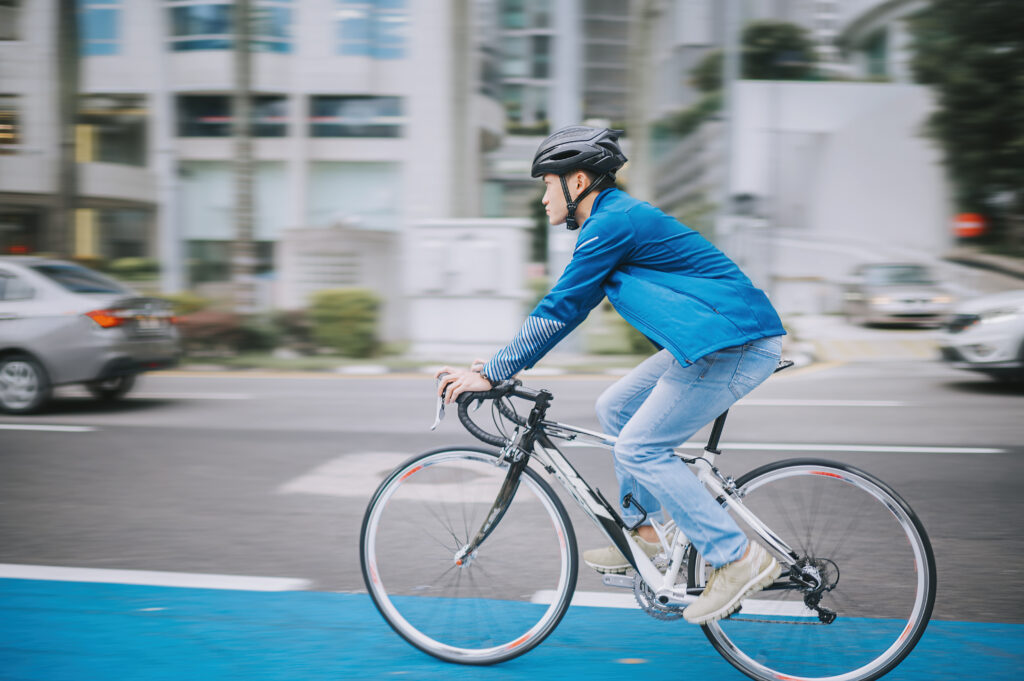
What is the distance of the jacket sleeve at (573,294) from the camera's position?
273 cm

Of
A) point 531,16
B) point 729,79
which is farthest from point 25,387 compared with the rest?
point 531,16

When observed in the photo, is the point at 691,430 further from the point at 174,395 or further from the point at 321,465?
the point at 174,395

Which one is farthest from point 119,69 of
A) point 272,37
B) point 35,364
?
point 35,364

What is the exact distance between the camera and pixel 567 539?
3016 mm

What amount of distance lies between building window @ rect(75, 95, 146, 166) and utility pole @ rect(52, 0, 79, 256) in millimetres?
11989

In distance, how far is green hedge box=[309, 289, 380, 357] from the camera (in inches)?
568

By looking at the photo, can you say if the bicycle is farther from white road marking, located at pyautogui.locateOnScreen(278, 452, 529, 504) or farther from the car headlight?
the car headlight

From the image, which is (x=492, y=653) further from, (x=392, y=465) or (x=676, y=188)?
(x=676, y=188)

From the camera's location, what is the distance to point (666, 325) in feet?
8.94

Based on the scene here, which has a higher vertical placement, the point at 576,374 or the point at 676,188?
the point at 676,188

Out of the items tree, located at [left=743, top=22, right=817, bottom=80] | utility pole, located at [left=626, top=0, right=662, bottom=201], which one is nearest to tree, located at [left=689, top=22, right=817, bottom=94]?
tree, located at [left=743, top=22, right=817, bottom=80]

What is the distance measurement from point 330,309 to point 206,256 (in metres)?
16.0

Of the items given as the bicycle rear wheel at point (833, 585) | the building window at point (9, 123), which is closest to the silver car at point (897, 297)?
the bicycle rear wheel at point (833, 585)

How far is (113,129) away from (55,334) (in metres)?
23.3
